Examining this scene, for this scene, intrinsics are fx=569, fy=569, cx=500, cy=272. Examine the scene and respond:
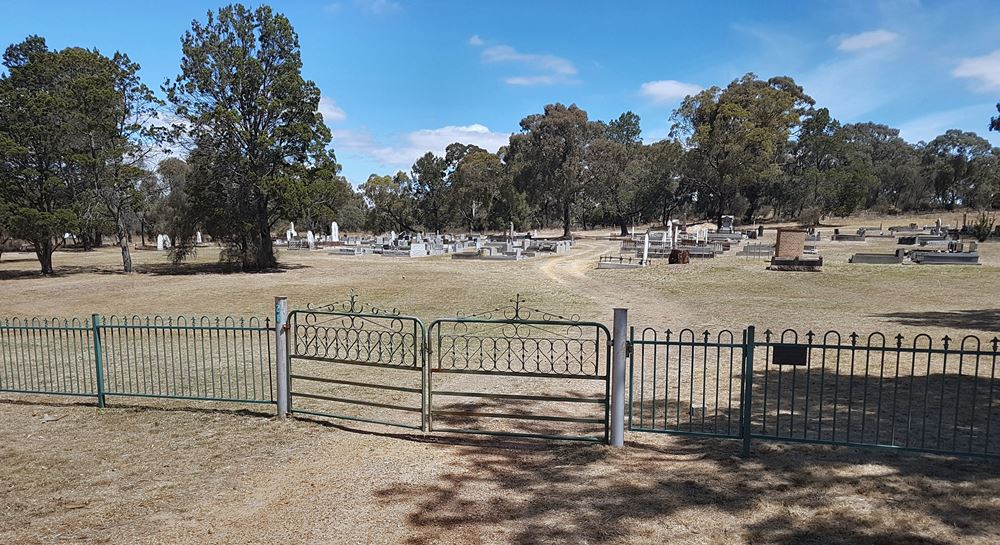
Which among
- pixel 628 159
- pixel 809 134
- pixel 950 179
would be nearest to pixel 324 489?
pixel 628 159

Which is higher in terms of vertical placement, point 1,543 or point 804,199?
point 804,199

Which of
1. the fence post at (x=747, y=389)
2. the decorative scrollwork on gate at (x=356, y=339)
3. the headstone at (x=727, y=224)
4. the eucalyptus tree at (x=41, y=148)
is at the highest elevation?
the eucalyptus tree at (x=41, y=148)

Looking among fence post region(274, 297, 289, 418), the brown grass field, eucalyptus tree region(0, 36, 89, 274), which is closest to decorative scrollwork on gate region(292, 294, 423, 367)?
fence post region(274, 297, 289, 418)

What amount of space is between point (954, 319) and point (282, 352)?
1457cm

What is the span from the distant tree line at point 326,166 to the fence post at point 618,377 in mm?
25636

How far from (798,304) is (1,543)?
16.8 metres

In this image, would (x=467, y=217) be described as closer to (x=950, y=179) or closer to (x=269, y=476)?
(x=950, y=179)

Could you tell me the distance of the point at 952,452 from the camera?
5.18 m

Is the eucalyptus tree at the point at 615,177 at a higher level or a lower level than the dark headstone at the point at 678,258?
higher

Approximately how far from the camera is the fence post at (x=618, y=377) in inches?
226

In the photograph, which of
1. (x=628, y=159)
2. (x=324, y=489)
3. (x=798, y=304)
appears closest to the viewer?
(x=324, y=489)

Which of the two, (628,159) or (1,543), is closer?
(1,543)

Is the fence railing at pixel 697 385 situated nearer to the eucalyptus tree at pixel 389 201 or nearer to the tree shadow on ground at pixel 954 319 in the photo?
the tree shadow on ground at pixel 954 319

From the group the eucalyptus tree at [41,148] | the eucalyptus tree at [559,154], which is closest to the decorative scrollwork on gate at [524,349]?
the eucalyptus tree at [41,148]
